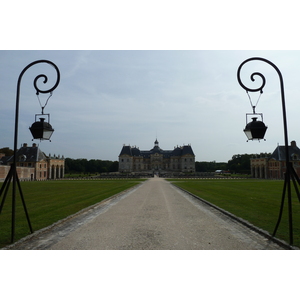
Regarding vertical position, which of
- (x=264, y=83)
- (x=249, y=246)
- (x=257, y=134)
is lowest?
(x=249, y=246)

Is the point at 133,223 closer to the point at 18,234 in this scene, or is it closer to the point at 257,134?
the point at 18,234

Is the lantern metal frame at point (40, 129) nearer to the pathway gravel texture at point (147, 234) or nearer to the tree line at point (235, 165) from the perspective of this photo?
the pathway gravel texture at point (147, 234)

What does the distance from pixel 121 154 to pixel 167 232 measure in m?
118

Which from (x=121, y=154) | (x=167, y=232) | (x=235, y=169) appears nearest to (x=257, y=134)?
(x=167, y=232)

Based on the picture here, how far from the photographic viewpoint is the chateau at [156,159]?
12306 centimetres

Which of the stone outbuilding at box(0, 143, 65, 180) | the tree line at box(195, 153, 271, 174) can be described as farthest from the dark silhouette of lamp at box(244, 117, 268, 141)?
the tree line at box(195, 153, 271, 174)

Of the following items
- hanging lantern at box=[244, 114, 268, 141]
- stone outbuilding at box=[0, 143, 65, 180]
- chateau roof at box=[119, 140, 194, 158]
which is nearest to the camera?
hanging lantern at box=[244, 114, 268, 141]

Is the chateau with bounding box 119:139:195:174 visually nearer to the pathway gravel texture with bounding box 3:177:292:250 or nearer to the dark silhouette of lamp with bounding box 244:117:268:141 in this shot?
the pathway gravel texture with bounding box 3:177:292:250

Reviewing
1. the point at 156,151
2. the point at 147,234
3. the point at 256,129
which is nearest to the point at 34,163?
the point at 156,151

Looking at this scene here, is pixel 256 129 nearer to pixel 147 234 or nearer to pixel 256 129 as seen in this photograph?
pixel 256 129

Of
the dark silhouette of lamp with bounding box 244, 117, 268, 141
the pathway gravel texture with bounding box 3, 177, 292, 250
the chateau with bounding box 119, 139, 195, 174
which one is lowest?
the pathway gravel texture with bounding box 3, 177, 292, 250

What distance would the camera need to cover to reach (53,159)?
80750 mm

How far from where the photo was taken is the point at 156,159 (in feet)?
414

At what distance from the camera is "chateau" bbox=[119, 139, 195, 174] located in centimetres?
12306
